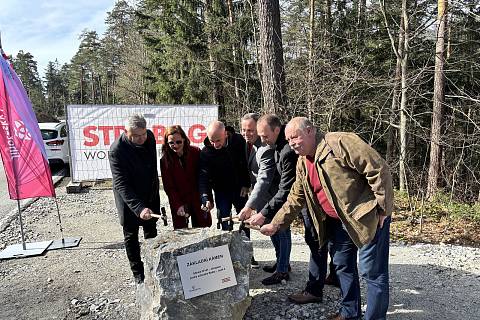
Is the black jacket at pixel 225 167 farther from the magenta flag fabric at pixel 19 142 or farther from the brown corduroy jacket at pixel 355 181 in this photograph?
the magenta flag fabric at pixel 19 142

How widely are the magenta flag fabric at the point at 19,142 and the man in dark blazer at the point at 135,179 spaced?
2173 millimetres

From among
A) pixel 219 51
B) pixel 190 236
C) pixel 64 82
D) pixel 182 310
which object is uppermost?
pixel 64 82

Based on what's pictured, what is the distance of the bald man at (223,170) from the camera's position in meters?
3.82

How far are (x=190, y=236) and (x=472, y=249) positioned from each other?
4395 mm

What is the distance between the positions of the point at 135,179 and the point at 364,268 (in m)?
2.30

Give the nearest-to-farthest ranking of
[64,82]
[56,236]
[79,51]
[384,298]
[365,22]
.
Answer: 1. [384,298]
2. [56,236]
3. [365,22]
4. [79,51]
5. [64,82]

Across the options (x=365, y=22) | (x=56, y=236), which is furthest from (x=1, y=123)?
(x=365, y=22)

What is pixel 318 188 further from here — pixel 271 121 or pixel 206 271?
pixel 206 271

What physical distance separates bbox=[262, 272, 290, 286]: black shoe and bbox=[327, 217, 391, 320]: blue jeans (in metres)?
0.92

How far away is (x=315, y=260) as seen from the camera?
349cm

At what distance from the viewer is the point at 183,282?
2873mm

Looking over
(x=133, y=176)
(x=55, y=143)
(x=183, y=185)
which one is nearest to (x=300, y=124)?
(x=183, y=185)

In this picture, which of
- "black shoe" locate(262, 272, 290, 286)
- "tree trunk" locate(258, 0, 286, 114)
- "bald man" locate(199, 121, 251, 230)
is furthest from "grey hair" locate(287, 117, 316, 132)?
"tree trunk" locate(258, 0, 286, 114)

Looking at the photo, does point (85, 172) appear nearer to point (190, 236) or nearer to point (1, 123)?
point (1, 123)
